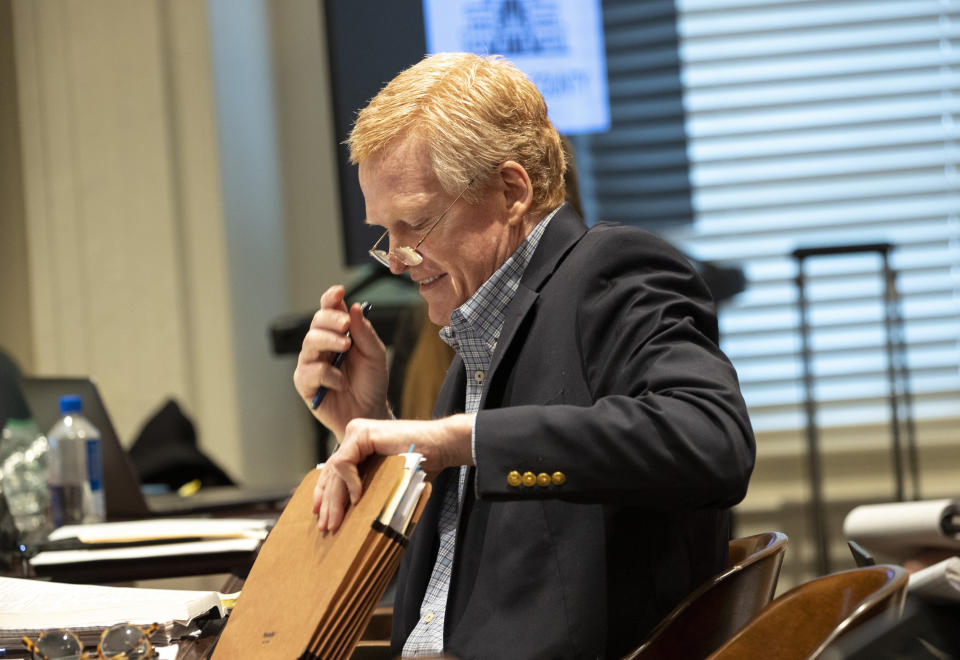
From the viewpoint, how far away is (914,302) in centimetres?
436

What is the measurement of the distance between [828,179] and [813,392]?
0.85 m

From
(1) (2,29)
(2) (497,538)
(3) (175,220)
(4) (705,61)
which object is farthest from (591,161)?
(2) (497,538)

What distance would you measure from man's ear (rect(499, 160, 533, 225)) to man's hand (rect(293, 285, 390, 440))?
26cm

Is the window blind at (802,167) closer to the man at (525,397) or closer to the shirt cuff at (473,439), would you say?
the man at (525,397)

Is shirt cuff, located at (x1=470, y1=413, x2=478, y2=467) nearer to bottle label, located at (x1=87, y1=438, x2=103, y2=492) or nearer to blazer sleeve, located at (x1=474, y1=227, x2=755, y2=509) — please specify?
blazer sleeve, located at (x1=474, y1=227, x2=755, y2=509)

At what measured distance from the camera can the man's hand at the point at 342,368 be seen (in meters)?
1.63

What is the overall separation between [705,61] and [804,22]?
41cm

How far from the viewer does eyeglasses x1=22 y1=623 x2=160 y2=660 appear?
42.8 inches

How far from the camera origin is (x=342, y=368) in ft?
5.61

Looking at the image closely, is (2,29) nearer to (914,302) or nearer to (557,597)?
(914,302)

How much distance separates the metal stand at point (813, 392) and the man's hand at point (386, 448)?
9.26 ft

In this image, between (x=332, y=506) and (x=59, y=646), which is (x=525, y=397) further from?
(x=59, y=646)

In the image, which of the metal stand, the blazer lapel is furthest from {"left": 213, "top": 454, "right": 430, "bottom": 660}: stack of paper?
the metal stand

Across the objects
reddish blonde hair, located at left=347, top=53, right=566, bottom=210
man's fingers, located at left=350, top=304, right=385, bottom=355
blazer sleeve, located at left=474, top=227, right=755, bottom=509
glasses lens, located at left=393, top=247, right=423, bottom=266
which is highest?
reddish blonde hair, located at left=347, top=53, right=566, bottom=210
